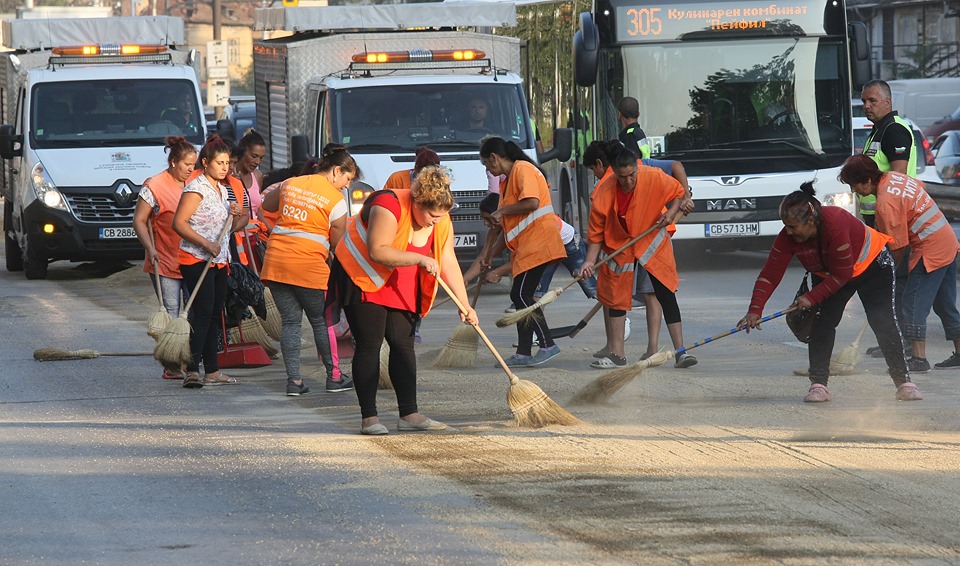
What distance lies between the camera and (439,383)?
32.2 feet

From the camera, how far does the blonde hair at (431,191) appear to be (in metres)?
7.47

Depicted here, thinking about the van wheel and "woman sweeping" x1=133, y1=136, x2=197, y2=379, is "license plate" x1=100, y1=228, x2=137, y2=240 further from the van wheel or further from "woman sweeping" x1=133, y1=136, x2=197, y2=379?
"woman sweeping" x1=133, y1=136, x2=197, y2=379

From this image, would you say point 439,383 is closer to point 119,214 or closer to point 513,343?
point 513,343

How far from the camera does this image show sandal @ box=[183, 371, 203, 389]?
9781mm

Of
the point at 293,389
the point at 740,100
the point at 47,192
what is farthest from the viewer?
the point at 47,192

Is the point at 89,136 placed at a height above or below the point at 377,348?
above

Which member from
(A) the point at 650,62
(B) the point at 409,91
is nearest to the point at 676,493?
(B) the point at 409,91

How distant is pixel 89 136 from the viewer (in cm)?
1722

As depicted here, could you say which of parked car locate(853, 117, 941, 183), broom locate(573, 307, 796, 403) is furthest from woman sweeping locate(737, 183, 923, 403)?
parked car locate(853, 117, 941, 183)

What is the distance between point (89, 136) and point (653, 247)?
9.25 m

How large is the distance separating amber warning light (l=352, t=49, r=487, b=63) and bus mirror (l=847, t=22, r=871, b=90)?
4.12 meters

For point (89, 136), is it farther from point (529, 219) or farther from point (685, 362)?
point (685, 362)

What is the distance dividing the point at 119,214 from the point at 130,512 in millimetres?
10954

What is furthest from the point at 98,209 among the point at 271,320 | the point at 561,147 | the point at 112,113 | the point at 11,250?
the point at 271,320
